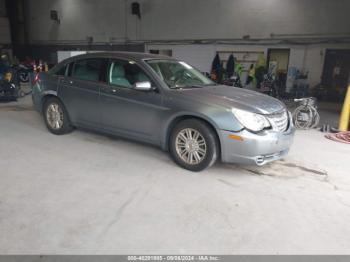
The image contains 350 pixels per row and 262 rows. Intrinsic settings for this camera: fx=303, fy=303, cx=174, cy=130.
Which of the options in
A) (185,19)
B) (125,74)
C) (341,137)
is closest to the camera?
(125,74)

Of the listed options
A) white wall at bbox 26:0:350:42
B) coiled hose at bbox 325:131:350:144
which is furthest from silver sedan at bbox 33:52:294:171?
white wall at bbox 26:0:350:42

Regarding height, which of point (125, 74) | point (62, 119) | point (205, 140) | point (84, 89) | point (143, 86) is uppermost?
point (125, 74)

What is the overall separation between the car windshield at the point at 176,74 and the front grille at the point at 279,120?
1103mm

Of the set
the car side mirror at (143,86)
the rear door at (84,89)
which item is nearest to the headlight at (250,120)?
the car side mirror at (143,86)

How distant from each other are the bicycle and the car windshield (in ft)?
9.62

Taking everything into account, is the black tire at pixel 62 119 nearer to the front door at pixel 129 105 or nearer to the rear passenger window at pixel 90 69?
the rear passenger window at pixel 90 69

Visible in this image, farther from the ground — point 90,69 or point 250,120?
point 90,69

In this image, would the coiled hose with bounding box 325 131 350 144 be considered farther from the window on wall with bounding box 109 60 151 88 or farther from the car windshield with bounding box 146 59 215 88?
the window on wall with bounding box 109 60 151 88

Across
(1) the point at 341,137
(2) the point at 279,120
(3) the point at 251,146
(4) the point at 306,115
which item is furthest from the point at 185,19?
(3) the point at 251,146

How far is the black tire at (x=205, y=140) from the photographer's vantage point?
137 inches

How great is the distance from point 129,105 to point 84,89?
0.91 m

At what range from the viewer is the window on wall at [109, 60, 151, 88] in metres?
4.04

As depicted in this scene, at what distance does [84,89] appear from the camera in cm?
450

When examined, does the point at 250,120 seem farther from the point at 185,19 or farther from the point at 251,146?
the point at 185,19
